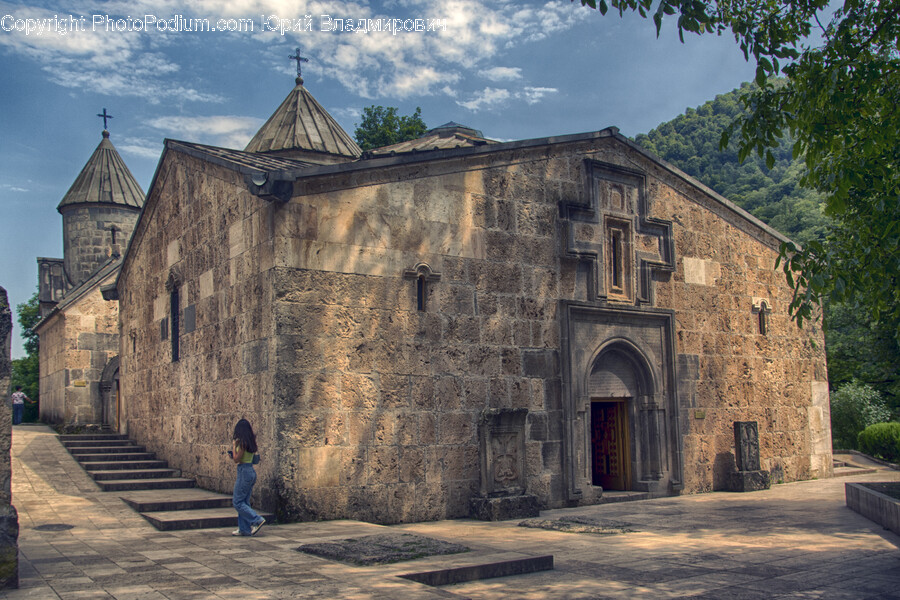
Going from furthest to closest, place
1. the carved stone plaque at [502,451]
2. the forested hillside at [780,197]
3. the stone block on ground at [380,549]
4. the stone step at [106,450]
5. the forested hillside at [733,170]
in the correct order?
the forested hillside at [733,170] → the forested hillside at [780,197] → the stone step at [106,450] → the carved stone plaque at [502,451] → the stone block on ground at [380,549]

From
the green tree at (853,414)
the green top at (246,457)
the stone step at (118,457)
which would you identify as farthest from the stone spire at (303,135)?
the green tree at (853,414)

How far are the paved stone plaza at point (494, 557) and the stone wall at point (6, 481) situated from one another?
0.19m

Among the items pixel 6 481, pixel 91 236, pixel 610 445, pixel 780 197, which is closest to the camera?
pixel 6 481

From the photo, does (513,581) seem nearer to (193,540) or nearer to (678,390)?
(193,540)

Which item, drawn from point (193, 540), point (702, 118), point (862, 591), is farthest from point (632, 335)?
point (702, 118)

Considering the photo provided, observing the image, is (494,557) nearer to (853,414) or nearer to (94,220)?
(853,414)

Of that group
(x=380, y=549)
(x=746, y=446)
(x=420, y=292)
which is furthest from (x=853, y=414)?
(x=380, y=549)

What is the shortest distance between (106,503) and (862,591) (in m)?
9.78

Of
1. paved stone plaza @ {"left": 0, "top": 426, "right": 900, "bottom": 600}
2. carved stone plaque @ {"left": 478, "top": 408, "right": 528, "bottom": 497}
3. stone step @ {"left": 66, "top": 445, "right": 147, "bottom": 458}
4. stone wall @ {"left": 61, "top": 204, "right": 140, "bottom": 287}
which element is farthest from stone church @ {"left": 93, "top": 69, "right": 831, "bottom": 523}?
stone wall @ {"left": 61, "top": 204, "right": 140, "bottom": 287}

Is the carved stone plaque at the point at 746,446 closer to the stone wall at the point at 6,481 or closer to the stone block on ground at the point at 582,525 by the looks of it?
the stone block on ground at the point at 582,525

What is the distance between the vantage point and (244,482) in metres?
8.88

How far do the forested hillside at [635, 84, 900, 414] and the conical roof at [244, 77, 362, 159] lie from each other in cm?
1174

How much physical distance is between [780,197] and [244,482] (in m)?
52.0

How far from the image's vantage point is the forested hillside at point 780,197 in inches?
786
